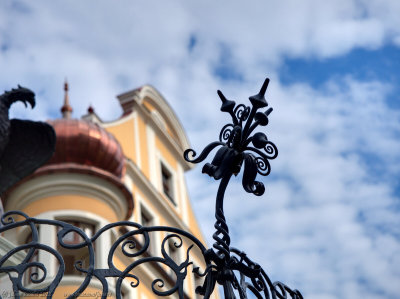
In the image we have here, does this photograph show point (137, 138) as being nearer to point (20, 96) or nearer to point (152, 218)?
point (152, 218)

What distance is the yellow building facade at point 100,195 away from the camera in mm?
17547

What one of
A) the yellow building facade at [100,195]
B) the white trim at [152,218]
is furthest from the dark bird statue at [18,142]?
the white trim at [152,218]

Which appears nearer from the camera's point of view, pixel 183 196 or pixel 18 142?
pixel 18 142

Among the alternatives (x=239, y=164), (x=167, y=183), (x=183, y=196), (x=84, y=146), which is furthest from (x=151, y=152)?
(x=239, y=164)

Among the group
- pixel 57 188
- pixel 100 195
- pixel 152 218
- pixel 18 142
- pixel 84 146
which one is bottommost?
pixel 18 142

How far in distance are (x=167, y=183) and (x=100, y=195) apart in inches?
217

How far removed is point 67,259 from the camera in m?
16.3

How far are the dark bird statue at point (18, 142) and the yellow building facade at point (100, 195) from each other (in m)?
7.14

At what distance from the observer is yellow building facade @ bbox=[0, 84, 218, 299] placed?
17.5 meters

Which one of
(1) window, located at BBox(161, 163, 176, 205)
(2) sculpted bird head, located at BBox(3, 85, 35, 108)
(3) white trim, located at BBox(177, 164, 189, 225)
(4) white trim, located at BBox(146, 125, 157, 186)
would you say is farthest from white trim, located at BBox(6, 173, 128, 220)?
(2) sculpted bird head, located at BBox(3, 85, 35, 108)

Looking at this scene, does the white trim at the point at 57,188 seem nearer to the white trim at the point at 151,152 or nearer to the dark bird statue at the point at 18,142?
the white trim at the point at 151,152

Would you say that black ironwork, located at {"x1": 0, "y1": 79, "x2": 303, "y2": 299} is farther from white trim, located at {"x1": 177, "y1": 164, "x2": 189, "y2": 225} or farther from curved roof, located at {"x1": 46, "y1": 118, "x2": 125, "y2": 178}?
white trim, located at {"x1": 177, "y1": 164, "x2": 189, "y2": 225}

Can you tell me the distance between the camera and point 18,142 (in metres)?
7.72

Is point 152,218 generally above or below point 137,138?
below
